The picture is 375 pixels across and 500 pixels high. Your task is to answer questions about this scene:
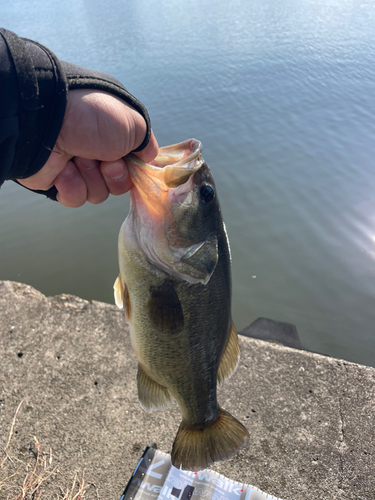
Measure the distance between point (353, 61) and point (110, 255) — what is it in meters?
12.5

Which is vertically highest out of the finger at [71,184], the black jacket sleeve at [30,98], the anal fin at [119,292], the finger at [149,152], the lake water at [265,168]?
the black jacket sleeve at [30,98]

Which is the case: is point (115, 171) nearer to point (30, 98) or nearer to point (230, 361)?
point (30, 98)

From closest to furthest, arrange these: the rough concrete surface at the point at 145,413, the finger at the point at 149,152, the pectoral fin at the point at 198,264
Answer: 1. the pectoral fin at the point at 198,264
2. the finger at the point at 149,152
3. the rough concrete surface at the point at 145,413

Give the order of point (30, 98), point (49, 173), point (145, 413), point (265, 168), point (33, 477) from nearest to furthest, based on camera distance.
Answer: point (30, 98)
point (49, 173)
point (33, 477)
point (145, 413)
point (265, 168)

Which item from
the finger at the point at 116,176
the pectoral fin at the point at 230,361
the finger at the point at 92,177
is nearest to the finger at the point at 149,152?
the finger at the point at 116,176

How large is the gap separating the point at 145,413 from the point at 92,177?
2013 millimetres

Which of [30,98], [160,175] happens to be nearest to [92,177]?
[160,175]

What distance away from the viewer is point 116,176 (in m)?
1.88

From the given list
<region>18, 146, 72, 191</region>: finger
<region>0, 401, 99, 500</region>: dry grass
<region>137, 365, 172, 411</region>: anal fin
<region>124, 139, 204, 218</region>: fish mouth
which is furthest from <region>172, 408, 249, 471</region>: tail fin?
<region>18, 146, 72, 191</region>: finger

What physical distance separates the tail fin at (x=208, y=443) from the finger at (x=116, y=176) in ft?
4.71

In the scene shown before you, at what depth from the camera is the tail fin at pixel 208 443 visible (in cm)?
189

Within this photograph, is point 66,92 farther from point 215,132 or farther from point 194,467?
point 215,132

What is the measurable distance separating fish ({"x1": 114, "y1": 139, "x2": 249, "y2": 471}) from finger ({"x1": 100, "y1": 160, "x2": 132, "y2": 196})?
0.21 feet

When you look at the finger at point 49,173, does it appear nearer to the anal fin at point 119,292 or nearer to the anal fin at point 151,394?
the anal fin at point 119,292
